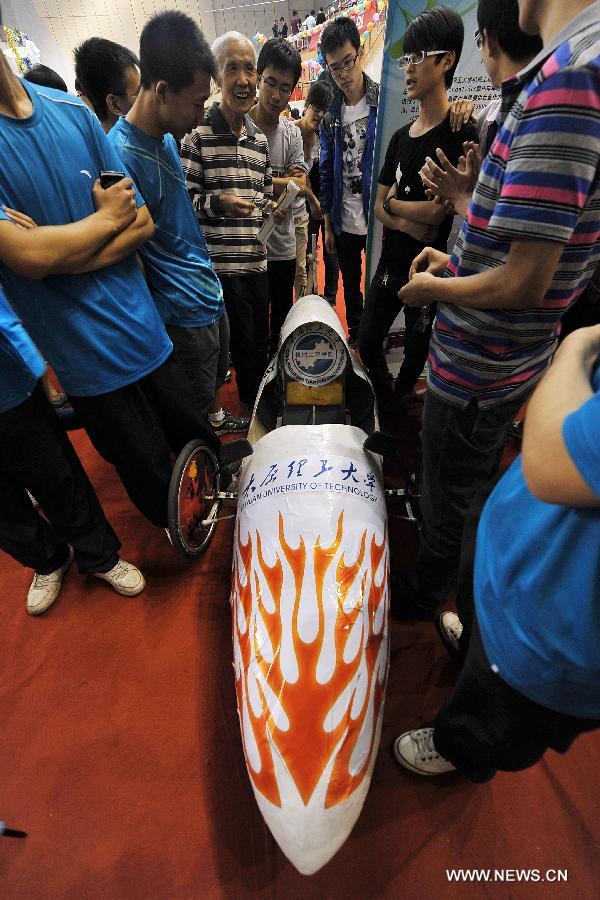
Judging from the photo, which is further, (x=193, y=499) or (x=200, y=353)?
(x=200, y=353)

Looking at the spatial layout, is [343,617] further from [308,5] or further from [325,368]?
[308,5]

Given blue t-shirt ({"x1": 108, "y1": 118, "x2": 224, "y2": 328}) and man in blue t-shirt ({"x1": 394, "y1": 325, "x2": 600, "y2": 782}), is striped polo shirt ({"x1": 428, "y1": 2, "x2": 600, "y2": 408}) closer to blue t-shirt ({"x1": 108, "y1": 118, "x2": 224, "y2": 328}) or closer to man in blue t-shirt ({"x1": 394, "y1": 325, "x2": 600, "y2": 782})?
man in blue t-shirt ({"x1": 394, "y1": 325, "x2": 600, "y2": 782})

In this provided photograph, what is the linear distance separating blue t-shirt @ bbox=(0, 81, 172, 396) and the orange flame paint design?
2.73 ft

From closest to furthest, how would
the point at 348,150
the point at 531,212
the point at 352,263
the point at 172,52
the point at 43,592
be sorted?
the point at 531,212
the point at 172,52
the point at 43,592
the point at 348,150
the point at 352,263

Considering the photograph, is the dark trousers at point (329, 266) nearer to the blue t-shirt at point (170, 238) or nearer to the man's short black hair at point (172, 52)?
the blue t-shirt at point (170, 238)

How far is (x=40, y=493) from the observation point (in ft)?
5.40

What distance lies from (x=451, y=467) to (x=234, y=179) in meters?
1.90

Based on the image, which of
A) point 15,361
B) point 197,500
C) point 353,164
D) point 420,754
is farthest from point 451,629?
point 353,164

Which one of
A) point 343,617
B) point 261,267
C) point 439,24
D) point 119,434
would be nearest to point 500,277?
point 343,617

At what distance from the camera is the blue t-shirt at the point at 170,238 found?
5.32 feet

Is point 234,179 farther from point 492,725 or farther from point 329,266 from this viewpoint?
point 492,725

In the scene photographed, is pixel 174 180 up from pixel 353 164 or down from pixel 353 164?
up

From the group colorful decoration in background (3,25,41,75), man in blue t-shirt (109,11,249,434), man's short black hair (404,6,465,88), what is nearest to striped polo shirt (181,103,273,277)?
man in blue t-shirt (109,11,249,434)

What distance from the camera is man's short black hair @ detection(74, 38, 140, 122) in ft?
6.79
